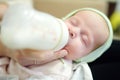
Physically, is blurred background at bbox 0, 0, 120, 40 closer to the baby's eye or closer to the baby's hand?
the baby's eye

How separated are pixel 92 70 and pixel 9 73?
372 millimetres

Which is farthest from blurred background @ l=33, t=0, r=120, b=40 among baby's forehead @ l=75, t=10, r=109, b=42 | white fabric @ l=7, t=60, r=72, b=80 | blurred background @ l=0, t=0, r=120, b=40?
white fabric @ l=7, t=60, r=72, b=80

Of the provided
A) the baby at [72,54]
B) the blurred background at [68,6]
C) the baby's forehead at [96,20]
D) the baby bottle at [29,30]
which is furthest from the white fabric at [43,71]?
the blurred background at [68,6]

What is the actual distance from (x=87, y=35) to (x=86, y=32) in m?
0.01

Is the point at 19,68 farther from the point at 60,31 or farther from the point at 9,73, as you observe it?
the point at 60,31

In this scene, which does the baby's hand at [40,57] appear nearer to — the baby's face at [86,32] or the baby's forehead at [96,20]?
the baby's face at [86,32]

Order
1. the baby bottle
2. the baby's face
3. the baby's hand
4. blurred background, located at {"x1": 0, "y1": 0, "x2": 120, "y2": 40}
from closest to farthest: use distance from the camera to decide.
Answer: the baby bottle, the baby's hand, the baby's face, blurred background, located at {"x1": 0, "y1": 0, "x2": 120, "y2": 40}

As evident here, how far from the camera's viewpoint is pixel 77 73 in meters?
1.11

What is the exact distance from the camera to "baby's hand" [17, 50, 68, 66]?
0.96 meters

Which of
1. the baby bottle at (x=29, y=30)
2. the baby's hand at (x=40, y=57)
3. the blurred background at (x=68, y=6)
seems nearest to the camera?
Answer: the baby bottle at (x=29, y=30)

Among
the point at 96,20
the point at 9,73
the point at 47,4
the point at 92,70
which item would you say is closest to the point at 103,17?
the point at 96,20

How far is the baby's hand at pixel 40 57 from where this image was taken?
3.16 feet

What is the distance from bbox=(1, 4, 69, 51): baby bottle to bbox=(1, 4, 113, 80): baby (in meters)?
0.06

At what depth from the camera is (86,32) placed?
1130 millimetres
